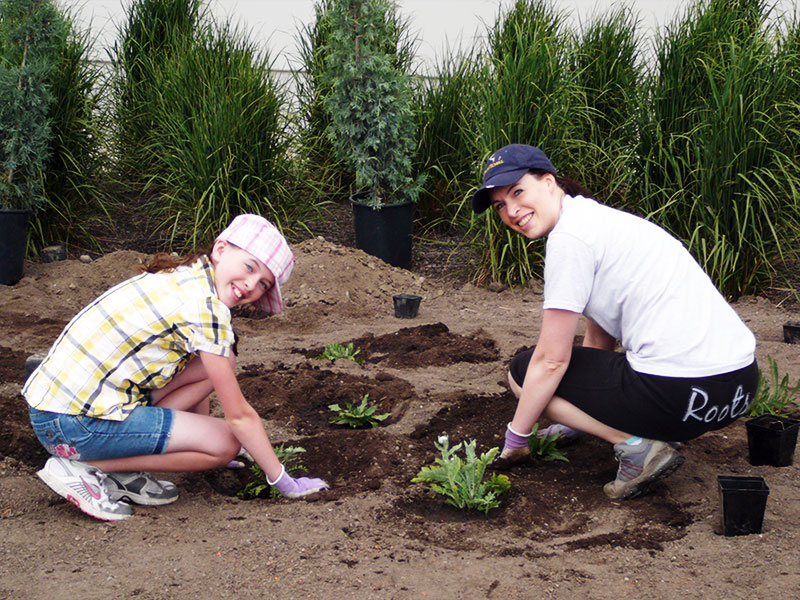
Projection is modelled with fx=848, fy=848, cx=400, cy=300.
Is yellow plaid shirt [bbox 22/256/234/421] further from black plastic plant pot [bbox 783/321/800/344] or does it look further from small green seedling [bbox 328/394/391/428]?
black plastic plant pot [bbox 783/321/800/344]

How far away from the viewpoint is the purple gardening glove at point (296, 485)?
2.92 metres

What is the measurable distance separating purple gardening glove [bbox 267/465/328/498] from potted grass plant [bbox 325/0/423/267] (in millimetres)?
3823

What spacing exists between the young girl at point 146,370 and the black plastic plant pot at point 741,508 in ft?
4.74

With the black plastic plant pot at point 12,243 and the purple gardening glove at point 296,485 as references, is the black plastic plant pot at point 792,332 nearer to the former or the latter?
the purple gardening glove at point 296,485

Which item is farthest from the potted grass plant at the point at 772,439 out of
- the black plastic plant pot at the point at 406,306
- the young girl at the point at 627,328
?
the black plastic plant pot at the point at 406,306

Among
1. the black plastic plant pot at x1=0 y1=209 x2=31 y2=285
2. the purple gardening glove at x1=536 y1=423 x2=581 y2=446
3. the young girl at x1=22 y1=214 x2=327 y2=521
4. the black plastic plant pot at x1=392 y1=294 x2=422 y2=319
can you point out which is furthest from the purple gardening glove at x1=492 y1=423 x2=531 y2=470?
the black plastic plant pot at x1=0 y1=209 x2=31 y2=285

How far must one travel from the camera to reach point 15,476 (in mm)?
3129

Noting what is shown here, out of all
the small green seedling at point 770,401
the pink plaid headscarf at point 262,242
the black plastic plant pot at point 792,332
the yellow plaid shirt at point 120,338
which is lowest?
the small green seedling at point 770,401

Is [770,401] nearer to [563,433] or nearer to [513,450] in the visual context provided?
[563,433]

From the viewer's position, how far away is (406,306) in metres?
5.67

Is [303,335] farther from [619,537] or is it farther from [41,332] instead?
[619,537]

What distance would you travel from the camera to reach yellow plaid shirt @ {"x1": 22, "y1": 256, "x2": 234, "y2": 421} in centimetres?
272

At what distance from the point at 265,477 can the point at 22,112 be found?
4041 mm

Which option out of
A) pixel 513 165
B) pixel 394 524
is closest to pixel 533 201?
pixel 513 165
